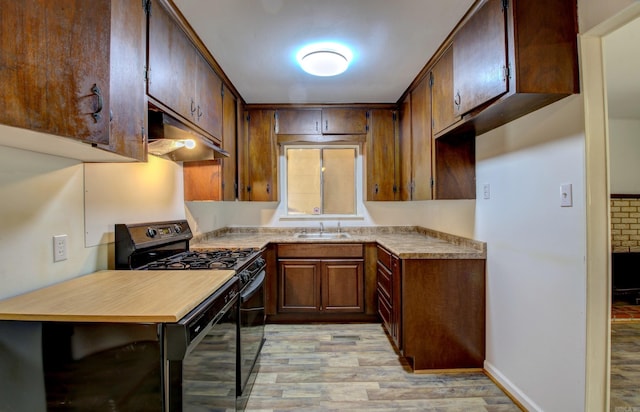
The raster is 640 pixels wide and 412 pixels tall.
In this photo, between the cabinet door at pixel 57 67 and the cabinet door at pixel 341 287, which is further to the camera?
the cabinet door at pixel 341 287

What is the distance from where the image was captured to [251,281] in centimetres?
198

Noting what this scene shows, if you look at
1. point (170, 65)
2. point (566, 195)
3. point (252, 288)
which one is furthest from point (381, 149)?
point (170, 65)

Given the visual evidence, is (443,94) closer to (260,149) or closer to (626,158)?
(260,149)

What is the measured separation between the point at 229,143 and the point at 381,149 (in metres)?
1.68

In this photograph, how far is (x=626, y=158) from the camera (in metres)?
3.76

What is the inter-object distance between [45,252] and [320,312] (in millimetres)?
2303

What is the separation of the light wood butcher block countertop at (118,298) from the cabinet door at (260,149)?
5.98 ft

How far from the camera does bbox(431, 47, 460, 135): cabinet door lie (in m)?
2.04

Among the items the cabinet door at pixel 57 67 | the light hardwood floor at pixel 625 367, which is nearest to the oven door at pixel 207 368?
the cabinet door at pixel 57 67

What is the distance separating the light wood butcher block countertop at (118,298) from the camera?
98 cm

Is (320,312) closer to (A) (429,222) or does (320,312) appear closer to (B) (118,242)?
(A) (429,222)

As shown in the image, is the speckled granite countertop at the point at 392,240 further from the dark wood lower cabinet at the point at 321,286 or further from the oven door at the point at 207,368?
the oven door at the point at 207,368

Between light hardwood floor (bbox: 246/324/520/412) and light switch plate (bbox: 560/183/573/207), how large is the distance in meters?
1.31

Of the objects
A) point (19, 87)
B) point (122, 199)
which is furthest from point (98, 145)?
point (122, 199)
